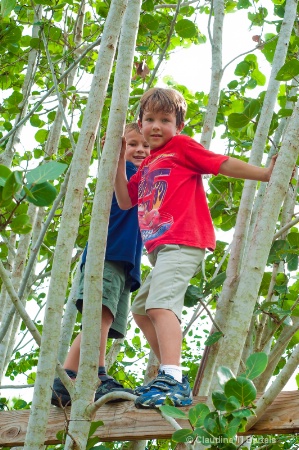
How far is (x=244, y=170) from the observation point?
2.24 metres

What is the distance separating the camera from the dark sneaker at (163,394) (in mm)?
2006

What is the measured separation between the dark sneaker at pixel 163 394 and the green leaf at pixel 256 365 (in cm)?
67

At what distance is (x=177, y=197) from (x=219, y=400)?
1155mm

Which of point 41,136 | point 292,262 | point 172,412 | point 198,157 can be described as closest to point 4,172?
point 172,412

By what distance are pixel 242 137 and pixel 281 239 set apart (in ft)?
2.54

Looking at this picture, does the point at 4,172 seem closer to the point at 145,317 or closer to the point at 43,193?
the point at 43,193

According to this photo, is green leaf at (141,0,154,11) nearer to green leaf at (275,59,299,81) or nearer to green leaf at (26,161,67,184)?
green leaf at (275,59,299,81)

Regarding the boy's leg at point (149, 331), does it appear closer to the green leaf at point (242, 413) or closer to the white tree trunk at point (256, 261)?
the white tree trunk at point (256, 261)

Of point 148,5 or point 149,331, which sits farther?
point 148,5

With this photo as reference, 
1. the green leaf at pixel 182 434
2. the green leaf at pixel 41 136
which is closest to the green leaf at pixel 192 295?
the green leaf at pixel 182 434

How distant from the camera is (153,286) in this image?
7.49ft

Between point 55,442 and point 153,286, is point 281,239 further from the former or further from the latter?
point 55,442

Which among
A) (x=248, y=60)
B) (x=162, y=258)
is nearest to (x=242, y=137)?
(x=248, y=60)

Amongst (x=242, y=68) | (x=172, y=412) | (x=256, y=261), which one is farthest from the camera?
(x=242, y=68)
